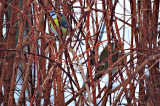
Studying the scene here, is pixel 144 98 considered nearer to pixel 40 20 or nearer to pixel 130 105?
pixel 130 105

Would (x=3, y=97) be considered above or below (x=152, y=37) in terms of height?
below

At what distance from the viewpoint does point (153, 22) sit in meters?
0.59

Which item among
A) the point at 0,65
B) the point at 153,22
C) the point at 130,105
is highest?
the point at 153,22

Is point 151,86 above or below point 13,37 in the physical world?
below

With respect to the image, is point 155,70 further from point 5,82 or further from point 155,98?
point 5,82

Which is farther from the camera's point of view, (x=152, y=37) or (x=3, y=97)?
(x=3, y=97)

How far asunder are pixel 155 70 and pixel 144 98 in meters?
0.09

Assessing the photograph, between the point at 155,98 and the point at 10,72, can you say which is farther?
the point at 10,72

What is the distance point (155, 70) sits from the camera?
610 mm

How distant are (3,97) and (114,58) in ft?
1.34

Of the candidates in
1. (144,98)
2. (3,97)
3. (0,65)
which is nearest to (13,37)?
(0,65)

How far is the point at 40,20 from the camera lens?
0.56 m

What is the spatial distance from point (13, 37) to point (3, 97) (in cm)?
21

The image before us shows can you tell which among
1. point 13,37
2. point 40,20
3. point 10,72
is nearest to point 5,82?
point 10,72
